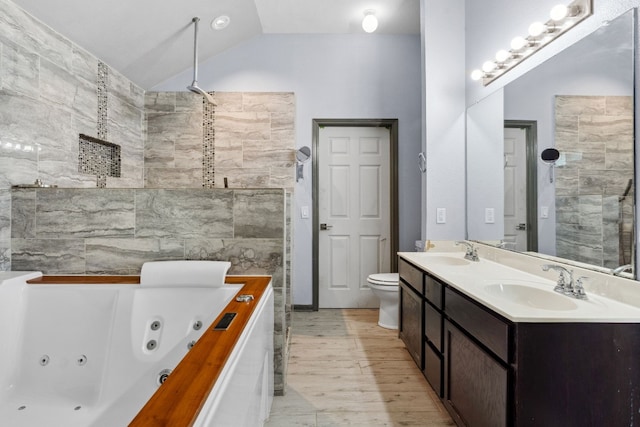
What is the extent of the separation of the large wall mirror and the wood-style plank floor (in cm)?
106

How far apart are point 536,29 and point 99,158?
3137 millimetres

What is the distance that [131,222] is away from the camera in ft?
5.92

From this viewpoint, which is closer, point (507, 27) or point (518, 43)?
point (518, 43)

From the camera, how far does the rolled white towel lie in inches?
64.9

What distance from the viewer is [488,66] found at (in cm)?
225

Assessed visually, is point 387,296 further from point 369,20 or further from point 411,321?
point 369,20

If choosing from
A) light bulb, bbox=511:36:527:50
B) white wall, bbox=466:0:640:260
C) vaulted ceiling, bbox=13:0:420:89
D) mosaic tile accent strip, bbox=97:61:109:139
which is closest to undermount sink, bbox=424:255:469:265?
white wall, bbox=466:0:640:260

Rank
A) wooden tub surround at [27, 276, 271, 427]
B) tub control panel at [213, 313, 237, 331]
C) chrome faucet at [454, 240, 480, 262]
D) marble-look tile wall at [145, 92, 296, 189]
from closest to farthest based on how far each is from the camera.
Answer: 1. wooden tub surround at [27, 276, 271, 427]
2. tub control panel at [213, 313, 237, 331]
3. chrome faucet at [454, 240, 480, 262]
4. marble-look tile wall at [145, 92, 296, 189]

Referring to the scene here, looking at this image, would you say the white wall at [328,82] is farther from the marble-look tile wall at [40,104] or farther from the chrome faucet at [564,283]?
the chrome faucet at [564,283]

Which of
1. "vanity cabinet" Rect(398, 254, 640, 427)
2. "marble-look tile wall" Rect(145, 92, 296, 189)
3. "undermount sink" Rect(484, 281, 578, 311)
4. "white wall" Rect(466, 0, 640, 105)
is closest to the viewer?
"vanity cabinet" Rect(398, 254, 640, 427)

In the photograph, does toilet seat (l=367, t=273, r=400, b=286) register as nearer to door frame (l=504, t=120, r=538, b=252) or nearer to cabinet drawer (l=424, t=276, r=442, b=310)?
cabinet drawer (l=424, t=276, r=442, b=310)

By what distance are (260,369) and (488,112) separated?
7.14ft

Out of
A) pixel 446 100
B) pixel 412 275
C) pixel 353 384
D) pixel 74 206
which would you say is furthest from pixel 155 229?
pixel 446 100

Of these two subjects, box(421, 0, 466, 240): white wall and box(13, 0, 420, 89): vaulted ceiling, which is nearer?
box(13, 0, 420, 89): vaulted ceiling
